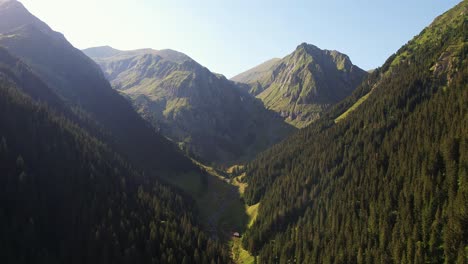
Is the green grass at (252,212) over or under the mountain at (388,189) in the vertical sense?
under

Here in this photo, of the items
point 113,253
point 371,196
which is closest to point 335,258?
point 371,196

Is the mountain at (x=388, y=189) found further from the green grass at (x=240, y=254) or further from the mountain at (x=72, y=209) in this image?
the mountain at (x=72, y=209)

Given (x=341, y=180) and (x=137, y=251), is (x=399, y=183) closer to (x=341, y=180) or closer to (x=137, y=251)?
(x=341, y=180)

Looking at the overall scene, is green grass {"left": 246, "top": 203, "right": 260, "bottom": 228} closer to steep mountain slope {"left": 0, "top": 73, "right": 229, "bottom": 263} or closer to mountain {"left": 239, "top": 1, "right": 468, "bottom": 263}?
mountain {"left": 239, "top": 1, "right": 468, "bottom": 263}

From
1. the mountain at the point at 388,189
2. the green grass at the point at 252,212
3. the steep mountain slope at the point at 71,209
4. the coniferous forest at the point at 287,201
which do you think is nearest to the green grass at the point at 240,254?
the coniferous forest at the point at 287,201

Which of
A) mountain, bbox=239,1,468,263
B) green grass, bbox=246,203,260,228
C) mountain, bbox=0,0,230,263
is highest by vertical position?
mountain, bbox=239,1,468,263

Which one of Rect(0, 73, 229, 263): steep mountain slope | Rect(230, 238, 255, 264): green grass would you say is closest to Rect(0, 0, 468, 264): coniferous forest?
Rect(0, 73, 229, 263): steep mountain slope

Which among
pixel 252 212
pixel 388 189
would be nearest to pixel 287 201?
pixel 252 212
